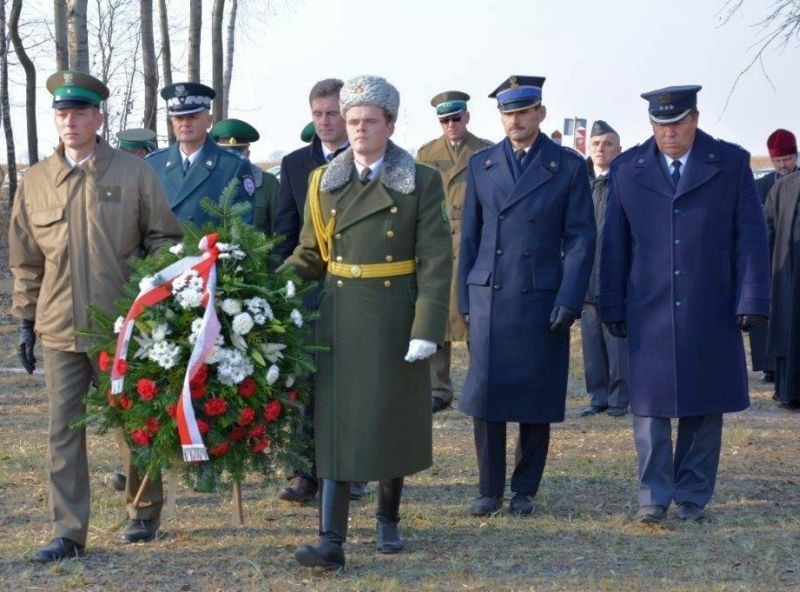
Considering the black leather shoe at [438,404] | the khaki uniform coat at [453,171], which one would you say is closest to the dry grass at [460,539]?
the black leather shoe at [438,404]

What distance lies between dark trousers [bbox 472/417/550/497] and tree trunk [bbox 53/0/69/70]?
502 inches

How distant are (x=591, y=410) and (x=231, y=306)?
562 cm

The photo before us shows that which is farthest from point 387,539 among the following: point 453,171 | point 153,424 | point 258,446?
point 453,171

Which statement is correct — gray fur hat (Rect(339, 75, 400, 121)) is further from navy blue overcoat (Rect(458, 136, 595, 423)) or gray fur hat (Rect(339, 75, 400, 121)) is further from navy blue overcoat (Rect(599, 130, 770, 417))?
navy blue overcoat (Rect(599, 130, 770, 417))

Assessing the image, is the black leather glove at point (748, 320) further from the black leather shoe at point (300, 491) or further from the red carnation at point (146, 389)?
the red carnation at point (146, 389)

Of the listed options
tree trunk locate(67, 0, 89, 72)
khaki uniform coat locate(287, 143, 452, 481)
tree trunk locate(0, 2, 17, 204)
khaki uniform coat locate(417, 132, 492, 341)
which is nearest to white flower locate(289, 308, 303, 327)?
khaki uniform coat locate(287, 143, 452, 481)

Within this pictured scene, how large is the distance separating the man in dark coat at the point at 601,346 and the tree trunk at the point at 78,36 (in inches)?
243

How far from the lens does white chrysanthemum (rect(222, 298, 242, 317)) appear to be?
20.5ft

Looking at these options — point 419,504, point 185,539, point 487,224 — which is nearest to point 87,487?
point 185,539

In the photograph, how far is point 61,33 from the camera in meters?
18.8

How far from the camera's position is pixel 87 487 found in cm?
657

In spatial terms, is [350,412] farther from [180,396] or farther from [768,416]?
[768,416]

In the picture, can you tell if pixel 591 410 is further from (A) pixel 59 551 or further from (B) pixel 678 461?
(A) pixel 59 551

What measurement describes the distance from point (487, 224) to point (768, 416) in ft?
15.5
